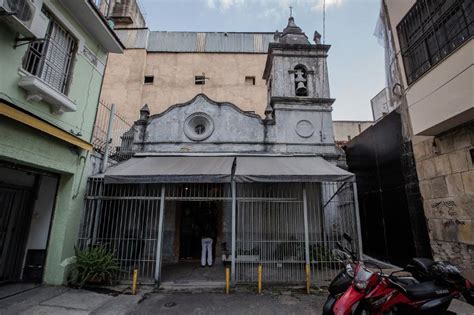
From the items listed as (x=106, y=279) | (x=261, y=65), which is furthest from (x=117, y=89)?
(x=106, y=279)

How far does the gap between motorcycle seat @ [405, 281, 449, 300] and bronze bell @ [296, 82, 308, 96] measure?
817 cm

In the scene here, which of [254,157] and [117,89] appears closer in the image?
[254,157]

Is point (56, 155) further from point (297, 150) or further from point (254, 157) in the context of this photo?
point (297, 150)

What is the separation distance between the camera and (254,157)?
8789mm

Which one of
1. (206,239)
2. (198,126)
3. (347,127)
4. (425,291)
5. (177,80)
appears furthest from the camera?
(347,127)

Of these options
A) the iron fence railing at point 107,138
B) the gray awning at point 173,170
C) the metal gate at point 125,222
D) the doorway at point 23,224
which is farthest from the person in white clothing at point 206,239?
the doorway at point 23,224

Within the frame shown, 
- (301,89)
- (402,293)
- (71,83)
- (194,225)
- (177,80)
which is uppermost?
(177,80)

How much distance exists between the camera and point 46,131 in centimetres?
534

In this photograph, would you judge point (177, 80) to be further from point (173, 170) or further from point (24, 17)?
point (24, 17)

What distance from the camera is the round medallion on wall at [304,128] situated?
955 centimetres

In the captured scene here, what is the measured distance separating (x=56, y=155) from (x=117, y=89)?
42.0 ft

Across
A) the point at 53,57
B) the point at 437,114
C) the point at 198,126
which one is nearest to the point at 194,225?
the point at 198,126

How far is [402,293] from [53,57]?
8.88 meters

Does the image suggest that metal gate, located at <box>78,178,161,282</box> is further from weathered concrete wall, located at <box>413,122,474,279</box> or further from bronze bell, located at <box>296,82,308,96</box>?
weathered concrete wall, located at <box>413,122,474,279</box>
